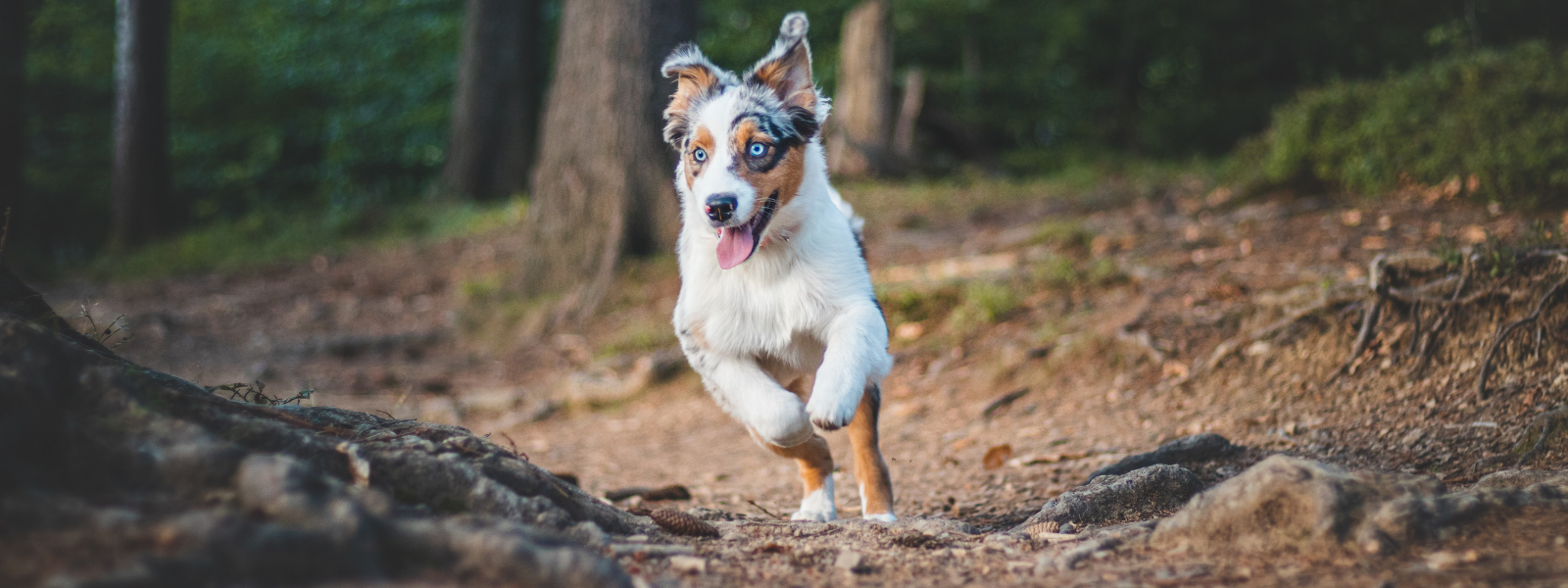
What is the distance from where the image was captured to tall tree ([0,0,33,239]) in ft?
50.9

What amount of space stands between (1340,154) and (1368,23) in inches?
468

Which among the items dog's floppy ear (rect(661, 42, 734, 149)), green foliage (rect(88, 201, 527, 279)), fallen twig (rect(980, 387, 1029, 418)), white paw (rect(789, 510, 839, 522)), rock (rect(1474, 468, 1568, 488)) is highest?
dog's floppy ear (rect(661, 42, 734, 149))

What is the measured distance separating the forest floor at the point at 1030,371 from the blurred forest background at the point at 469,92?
6.57ft

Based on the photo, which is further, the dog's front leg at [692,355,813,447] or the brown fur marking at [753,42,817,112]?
the brown fur marking at [753,42,817,112]

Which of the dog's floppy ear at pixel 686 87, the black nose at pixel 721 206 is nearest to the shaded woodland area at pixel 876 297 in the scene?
the black nose at pixel 721 206

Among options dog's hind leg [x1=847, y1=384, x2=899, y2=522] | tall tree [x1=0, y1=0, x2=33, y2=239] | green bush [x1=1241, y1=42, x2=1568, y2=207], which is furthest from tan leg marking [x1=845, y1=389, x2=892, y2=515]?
tall tree [x1=0, y1=0, x2=33, y2=239]

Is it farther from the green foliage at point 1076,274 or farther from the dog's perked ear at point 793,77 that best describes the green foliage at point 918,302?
the dog's perked ear at point 793,77

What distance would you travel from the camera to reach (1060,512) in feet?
11.0

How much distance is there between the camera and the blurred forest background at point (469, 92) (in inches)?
603

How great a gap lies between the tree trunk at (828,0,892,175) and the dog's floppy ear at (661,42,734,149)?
908 cm

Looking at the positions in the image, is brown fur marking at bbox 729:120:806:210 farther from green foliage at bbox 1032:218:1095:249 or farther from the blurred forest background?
the blurred forest background

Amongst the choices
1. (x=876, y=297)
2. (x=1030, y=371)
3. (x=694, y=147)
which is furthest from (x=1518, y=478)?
(x=876, y=297)

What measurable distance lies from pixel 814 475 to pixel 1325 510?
2.05 m

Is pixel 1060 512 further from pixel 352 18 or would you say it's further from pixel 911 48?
pixel 352 18
